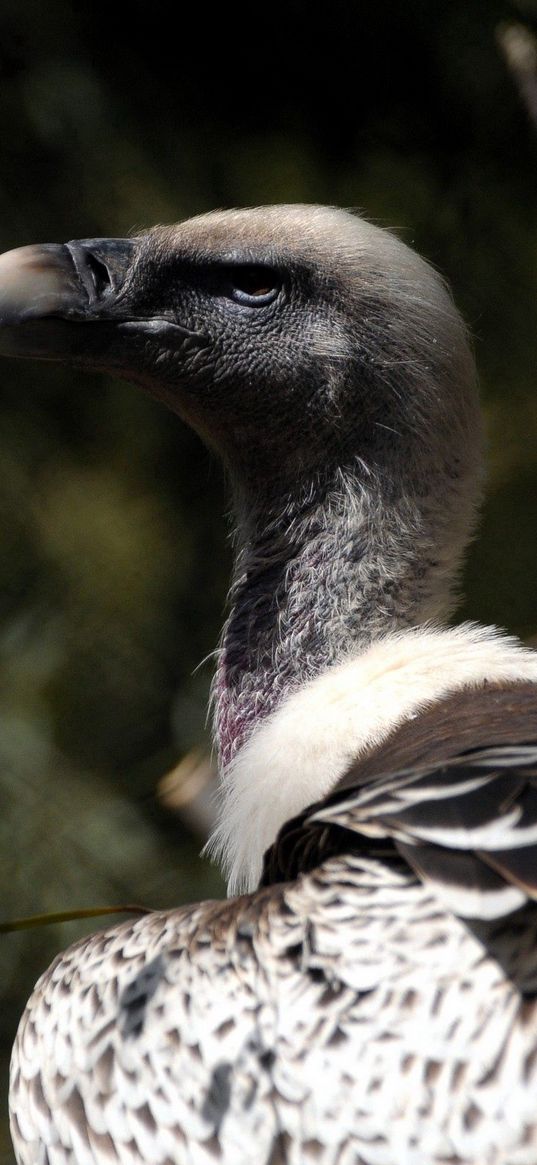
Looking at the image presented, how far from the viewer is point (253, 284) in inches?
129

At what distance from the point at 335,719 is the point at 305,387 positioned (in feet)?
2.41

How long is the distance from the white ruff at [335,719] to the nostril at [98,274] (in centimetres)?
90

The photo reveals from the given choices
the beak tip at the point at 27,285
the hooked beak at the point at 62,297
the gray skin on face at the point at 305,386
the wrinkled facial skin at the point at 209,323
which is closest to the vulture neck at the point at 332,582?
the gray skin on face at the point at 305,386

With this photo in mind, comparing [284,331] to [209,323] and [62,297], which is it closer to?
[209,323]

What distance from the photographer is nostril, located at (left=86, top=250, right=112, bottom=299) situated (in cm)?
322

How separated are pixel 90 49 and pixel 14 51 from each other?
0.82ft

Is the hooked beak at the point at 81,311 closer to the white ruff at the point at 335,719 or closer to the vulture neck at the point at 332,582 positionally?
the vulture neck at the point at 332,582

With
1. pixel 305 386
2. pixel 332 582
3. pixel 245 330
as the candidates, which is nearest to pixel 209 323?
pixel 245 330

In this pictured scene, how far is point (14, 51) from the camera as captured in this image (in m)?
5.21

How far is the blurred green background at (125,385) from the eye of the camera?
5.20 metres

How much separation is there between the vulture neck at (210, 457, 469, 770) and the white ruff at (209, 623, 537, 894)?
0.08 metres

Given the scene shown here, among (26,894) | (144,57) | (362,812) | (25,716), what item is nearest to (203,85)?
(144,57)

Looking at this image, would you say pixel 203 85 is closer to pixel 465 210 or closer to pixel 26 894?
pixel 465 210

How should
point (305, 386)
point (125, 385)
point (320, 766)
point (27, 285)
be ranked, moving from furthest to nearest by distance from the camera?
1. point (125, 385)
2. point (305, 386)
3. point (27, 285)
4. point (320, 766)
